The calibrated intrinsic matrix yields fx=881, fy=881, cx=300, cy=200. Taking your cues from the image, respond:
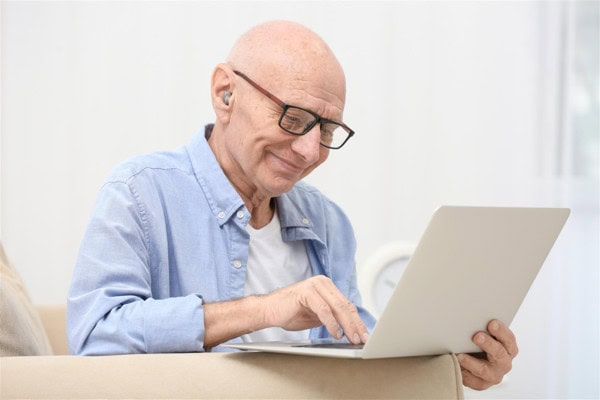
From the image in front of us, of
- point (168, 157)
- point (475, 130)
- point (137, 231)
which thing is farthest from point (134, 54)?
point (137, 231)

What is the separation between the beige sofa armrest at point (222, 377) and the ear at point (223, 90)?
0.61 meters

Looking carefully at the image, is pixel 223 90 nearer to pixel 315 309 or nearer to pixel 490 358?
pixel 315 309

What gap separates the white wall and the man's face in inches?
67.5

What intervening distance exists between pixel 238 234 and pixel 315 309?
1.52ft

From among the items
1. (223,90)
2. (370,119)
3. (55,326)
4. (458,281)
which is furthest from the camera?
(370,119)

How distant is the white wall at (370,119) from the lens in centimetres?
338

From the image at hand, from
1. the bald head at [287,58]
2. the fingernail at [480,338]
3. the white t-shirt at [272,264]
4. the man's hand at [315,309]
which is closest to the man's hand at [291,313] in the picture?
the man's hand at [315,309]

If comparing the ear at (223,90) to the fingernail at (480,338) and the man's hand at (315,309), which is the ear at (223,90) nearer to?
the man's hand at (315,309)

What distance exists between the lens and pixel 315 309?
1266 millimetres

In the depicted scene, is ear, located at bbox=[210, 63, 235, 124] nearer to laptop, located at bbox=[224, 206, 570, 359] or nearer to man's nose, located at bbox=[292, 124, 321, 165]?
man's nose, located at bbox=[292, 124, 321, 165]

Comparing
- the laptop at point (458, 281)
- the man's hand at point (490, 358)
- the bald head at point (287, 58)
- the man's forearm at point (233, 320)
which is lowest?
the man's hand at point (490, 358)

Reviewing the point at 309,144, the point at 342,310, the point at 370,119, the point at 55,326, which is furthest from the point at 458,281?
the point at 370,119

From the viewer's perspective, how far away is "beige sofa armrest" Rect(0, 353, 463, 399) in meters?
1.19

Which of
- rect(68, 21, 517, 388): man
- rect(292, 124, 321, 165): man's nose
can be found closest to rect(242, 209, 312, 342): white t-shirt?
→ rect(68, 21, 517, 388): man
